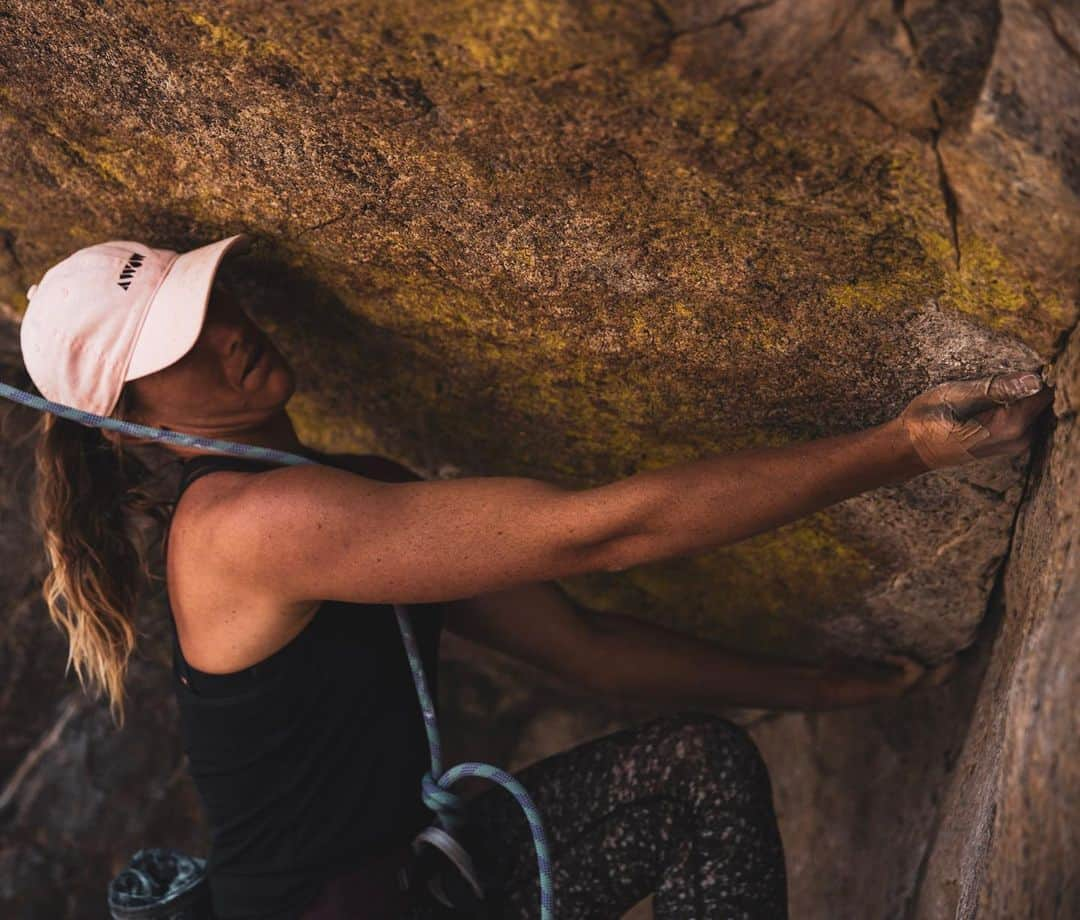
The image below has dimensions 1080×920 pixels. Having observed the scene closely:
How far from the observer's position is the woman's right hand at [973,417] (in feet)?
5.09

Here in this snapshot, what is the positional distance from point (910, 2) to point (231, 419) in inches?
46.8

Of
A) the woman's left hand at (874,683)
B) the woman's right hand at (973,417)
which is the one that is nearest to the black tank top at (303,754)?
the woman's left hand at (874,683)

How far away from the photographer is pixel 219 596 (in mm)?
1796

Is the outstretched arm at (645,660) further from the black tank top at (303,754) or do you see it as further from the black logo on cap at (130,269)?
the black logo on cap at (130,269)

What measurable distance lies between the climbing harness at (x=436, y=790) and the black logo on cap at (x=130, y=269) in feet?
0.70

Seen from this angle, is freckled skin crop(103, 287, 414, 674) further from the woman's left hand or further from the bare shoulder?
the woman's left hand

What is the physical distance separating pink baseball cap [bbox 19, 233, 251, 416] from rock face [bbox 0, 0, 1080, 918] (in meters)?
0.14

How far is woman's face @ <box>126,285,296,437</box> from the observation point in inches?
73.0

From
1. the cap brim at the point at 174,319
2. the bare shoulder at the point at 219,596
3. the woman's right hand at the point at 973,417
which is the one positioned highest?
the woman's right hand at the point at 973,417

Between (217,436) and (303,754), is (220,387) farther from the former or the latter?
(303,754)

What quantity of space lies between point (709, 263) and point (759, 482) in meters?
0.31

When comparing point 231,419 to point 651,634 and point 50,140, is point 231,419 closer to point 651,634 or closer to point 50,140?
point 50,140

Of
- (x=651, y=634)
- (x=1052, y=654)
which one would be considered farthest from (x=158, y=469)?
(x=1052, y=654)

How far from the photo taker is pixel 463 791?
3045 mm
